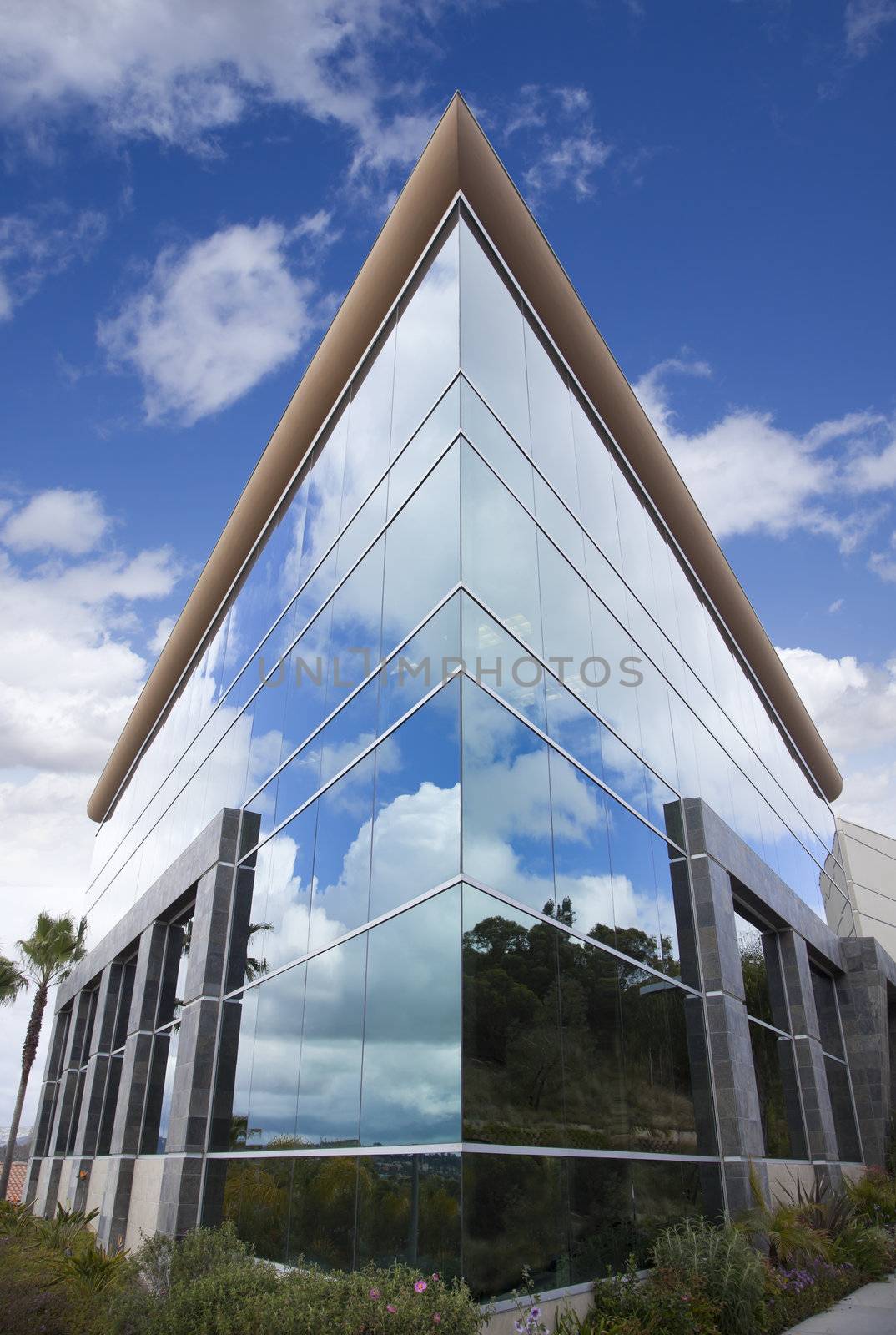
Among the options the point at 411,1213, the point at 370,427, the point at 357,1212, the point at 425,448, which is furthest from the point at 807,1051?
the point at 370,427

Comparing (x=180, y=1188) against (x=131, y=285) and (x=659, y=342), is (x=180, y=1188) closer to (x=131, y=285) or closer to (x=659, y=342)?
(x=131, y=285)

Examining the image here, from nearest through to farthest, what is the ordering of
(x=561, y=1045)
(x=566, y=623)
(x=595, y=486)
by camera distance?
(x=561, y=1045) → (x=566, y=623) → (x=595, y=486)

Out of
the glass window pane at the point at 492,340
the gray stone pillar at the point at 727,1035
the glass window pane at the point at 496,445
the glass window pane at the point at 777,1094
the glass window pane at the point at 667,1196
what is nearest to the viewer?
the glass window pane at the point at 667,1196

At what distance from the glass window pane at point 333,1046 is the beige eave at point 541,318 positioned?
1047 centimetres

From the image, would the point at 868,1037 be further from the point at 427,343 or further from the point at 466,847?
the point at 427,343

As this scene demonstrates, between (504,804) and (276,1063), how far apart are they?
581cm

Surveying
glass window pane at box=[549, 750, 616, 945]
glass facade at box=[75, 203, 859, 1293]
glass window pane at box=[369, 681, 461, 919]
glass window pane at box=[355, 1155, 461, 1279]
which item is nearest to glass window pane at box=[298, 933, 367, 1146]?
glass facade at box=[75, 203, 859, 1293]

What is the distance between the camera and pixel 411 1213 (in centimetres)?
778

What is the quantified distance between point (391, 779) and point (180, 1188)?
810 cm

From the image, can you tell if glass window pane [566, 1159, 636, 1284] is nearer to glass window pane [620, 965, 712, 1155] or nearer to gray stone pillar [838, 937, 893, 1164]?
glass window pane [620, 965, 712, 1155]

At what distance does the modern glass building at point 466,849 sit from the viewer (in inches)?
342

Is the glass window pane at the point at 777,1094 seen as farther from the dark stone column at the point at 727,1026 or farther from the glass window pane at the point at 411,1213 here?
the glass window pane at the point at 411,1213

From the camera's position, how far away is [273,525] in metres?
18.9

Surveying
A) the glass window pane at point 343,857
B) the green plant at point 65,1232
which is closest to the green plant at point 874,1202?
the glass window pane at point 343,857
